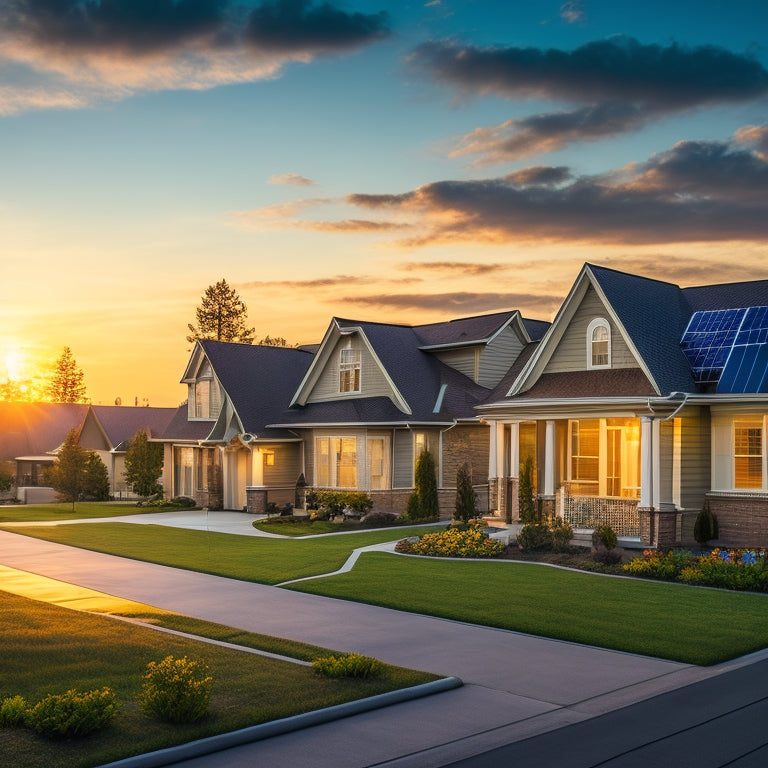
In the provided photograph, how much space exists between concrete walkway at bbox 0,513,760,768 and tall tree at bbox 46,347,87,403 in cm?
9894

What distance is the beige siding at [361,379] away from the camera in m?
36.4

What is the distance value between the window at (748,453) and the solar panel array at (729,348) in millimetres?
1099

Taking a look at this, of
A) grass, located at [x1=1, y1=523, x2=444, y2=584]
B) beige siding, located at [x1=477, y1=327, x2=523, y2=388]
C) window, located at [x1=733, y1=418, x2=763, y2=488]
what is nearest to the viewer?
grass, located at [x1=1, y1=523, x2=444, y2=584]

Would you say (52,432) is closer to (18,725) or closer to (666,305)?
(666,305)

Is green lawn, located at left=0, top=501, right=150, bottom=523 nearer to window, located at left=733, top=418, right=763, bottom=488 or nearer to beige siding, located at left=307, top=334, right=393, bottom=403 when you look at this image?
beige siding, located at left=307, top=334, right=393, bottom=403

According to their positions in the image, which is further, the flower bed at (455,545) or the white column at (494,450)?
the white column at (494,450)

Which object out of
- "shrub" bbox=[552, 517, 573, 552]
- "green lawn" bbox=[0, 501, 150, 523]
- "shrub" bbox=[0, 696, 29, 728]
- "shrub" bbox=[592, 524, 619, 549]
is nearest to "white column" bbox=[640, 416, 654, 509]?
"shrub" bbox=[592, 524, 619, 549]

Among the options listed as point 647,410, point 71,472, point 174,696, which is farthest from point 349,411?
point 174,696

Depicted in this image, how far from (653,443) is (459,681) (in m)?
15.0

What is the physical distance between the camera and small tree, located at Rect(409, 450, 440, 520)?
32688 millimetres

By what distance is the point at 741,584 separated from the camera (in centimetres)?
1756

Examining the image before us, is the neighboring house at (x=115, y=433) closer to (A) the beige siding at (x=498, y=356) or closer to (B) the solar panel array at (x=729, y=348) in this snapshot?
(A) the beige siding at (x=498, y=356)

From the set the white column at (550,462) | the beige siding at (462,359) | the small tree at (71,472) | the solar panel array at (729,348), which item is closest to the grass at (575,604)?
the white column at (550,462)

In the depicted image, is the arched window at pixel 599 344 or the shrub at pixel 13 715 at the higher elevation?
the arched window at pixel 599 344
